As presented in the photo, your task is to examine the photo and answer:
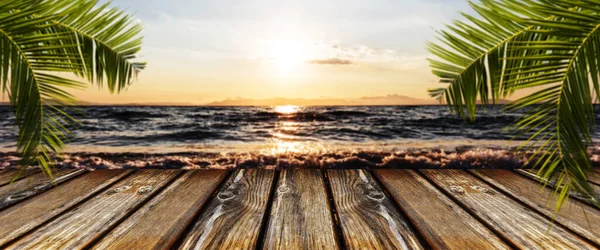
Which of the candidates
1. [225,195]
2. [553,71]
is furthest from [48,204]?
[553,71]

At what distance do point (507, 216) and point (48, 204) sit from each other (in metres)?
2.12

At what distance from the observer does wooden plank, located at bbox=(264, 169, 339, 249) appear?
132cm

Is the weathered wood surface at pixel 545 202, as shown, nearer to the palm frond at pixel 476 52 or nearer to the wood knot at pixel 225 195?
the palm frond at pixel 476 52

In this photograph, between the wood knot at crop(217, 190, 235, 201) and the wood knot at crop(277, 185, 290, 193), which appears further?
the wood knot at crop(277, 185, 290, 193)

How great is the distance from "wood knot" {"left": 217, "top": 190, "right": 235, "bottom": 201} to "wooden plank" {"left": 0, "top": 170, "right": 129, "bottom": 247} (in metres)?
0.68

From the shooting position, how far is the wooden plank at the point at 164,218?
132cm

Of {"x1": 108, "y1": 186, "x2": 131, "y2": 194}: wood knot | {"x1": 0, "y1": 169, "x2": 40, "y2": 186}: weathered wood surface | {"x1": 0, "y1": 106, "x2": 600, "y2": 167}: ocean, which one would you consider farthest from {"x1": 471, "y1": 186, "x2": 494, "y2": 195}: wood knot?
{"x1": 0, "y1": 106, "x2": 600, "y2": 167}: ocean

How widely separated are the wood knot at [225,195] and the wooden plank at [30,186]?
77 cm

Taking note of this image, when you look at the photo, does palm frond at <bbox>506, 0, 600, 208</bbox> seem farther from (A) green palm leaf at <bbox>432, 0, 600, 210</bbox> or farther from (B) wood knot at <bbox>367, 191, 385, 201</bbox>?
(B) wood knot at <bbox>367, 191, 385, 201</bbox>

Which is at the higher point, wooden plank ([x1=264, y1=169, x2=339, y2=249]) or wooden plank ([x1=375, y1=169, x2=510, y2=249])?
wooden plank ([x1=375, y1=169, x2=510, y2=249])

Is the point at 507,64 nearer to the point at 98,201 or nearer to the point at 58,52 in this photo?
the point at 58,52

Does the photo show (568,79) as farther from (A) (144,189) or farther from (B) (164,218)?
(A) (144,189)

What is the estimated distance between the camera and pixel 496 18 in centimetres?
73

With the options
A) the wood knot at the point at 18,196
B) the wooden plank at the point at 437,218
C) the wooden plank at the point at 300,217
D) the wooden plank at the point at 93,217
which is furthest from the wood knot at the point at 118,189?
the wooden plank at the point at 437,218
